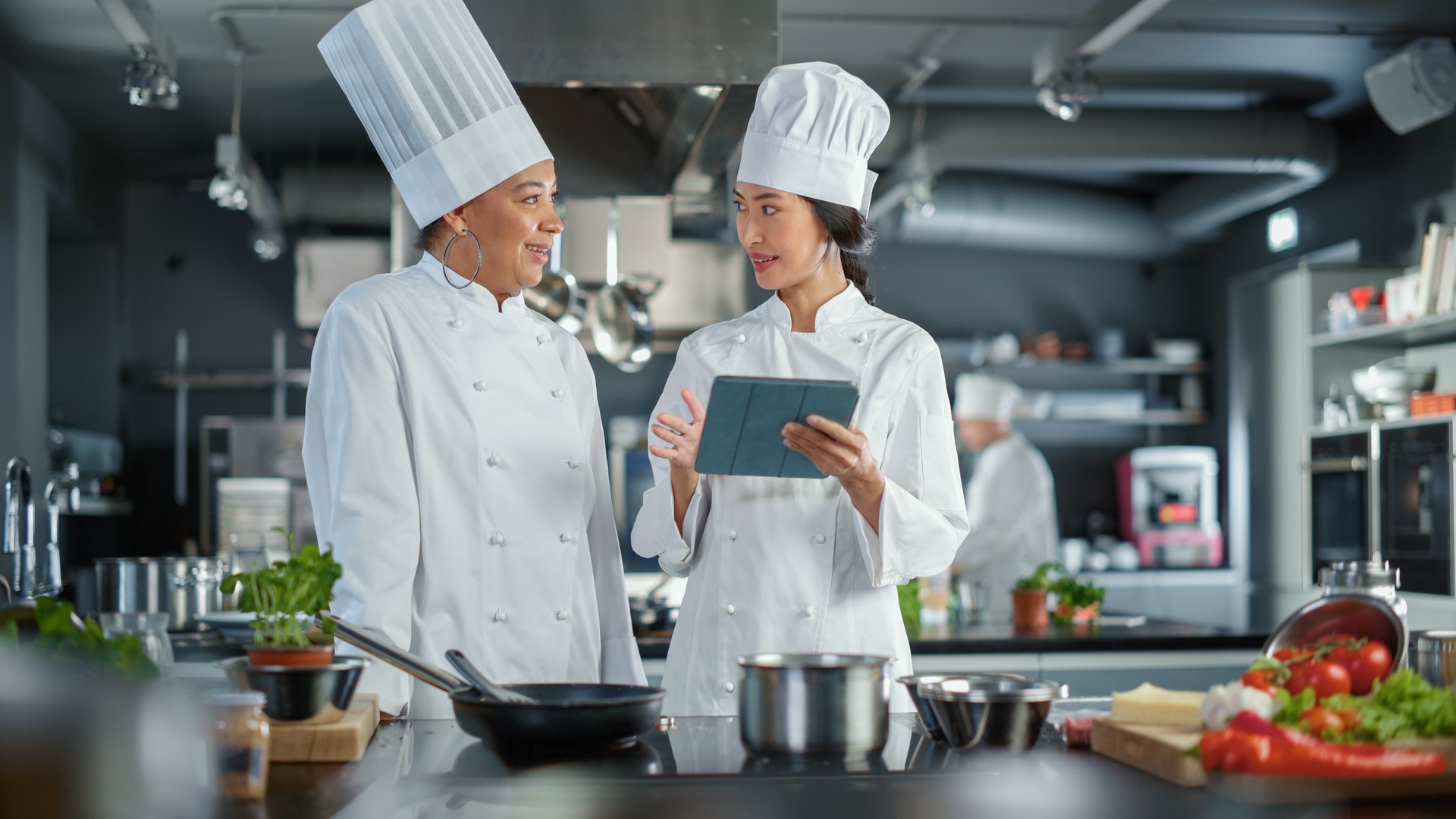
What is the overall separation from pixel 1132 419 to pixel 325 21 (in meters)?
4.88

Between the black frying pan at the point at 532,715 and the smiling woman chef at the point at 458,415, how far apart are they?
0.44m

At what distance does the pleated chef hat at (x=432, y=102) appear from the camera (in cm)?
200

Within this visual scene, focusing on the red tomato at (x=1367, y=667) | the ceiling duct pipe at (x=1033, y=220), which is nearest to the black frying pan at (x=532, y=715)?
the red tomato at (x=1367, y=667)

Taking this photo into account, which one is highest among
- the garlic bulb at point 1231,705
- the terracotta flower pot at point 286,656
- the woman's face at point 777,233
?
the woman's face at point 777,233

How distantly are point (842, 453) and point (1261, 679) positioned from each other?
550mm

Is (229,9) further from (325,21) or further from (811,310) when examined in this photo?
(811,310)

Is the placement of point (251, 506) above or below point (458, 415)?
below

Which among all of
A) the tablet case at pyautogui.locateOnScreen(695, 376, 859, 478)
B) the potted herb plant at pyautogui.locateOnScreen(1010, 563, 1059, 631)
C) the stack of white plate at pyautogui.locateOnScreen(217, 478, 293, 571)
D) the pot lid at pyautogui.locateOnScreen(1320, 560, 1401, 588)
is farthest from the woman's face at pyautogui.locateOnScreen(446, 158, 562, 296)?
the stack of white plate at pyautogui.locateOnScreen(217, 478, 293, 571)

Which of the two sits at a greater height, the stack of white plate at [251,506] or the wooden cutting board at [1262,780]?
the stack of white plate at [251,506]

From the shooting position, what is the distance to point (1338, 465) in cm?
563

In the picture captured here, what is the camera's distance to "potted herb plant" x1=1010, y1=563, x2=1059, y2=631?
365 centimetres

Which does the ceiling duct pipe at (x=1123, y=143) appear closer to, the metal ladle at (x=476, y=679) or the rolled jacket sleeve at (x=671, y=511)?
the rolled jacket sleeve at (x=671, y=511)

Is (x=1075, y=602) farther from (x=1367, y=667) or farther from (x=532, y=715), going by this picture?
(x=532, y=715)

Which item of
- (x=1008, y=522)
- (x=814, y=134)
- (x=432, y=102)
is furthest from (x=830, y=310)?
(x=1008, y=522)
